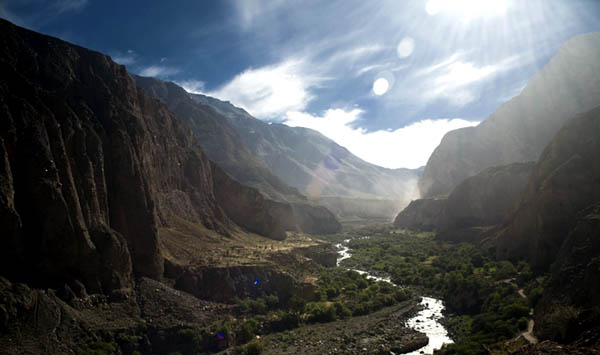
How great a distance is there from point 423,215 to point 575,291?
95.1 meters

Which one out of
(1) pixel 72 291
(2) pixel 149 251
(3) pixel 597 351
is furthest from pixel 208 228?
(3) pixel 597 351

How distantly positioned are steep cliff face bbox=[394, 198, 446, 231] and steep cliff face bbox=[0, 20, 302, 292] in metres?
80.9

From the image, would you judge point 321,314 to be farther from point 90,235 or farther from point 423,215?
point 423,215

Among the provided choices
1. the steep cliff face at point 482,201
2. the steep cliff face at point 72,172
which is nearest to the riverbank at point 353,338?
the steep cliff face at point 72,172

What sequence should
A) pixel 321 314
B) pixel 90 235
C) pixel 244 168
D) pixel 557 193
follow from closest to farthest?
pixel 90 235 → pixel 321 314 → pixel 557 193 → pixel 244 168

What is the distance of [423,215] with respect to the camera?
116 metres

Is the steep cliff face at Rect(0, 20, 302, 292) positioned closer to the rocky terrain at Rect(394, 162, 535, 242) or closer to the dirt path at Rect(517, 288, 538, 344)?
the dirt path at Rect(517, 288, 538, 344)

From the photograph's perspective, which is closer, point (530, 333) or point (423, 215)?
point (530, 333)

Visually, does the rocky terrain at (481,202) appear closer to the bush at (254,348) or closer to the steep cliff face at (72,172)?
the bush at (254,348)

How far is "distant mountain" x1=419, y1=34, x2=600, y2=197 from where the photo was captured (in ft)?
336

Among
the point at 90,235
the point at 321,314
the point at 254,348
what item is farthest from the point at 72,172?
the point at 321,314

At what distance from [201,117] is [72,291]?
137m

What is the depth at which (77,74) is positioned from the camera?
40938 millimetres

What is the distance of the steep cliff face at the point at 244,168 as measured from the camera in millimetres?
109975
